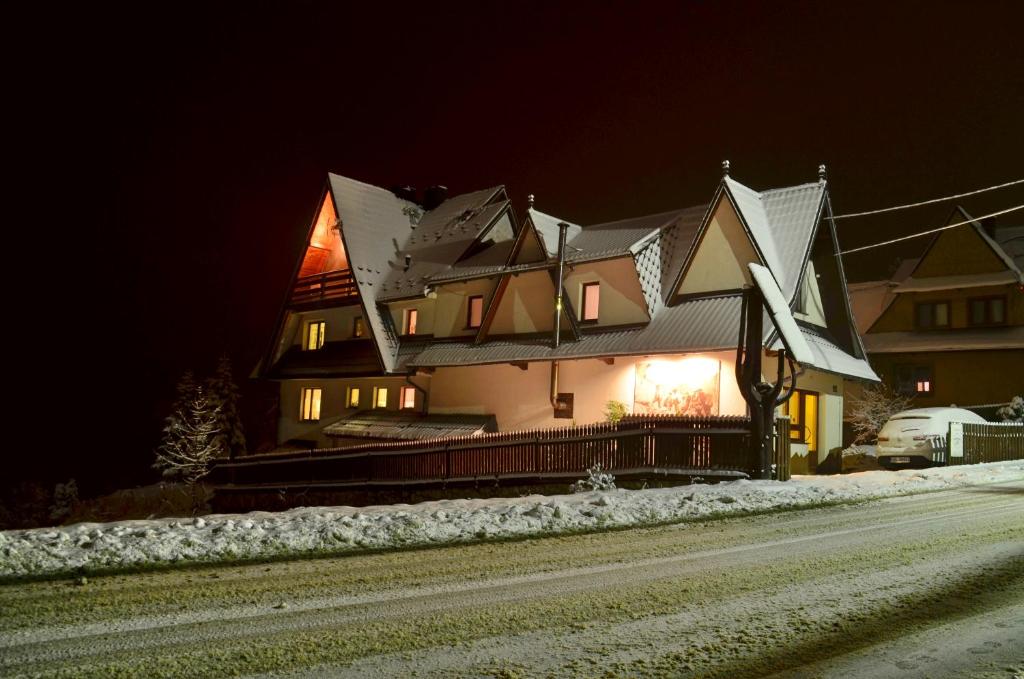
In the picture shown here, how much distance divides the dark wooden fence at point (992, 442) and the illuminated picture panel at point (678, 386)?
690 centimetres

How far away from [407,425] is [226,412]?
545 inches

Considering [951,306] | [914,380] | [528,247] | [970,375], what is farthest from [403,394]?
[951,306]

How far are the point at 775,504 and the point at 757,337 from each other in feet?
16.3

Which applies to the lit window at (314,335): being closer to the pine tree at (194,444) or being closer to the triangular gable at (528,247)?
the pine tree at (194,444)

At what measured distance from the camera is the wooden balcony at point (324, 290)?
3347 cm

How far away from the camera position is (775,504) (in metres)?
12.8

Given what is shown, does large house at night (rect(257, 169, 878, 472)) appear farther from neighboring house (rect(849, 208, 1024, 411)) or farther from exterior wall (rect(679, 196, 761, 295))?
neighboring house (rect(849, 208, 1024, 411))

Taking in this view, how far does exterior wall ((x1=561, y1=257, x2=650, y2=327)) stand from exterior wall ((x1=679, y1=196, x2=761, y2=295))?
1449 millimetres

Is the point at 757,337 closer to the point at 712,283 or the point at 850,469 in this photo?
the point at 712,283

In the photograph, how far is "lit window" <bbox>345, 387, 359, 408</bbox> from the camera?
33.7 m

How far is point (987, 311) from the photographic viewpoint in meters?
33.8

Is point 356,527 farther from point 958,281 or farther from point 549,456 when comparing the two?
point 958,281

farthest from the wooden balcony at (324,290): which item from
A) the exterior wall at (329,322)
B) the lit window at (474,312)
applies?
the lit window at (474,312)

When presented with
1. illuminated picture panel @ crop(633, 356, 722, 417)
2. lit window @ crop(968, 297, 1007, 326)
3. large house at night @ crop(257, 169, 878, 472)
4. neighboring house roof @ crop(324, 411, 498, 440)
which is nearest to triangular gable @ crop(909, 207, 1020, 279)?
lit window @ crop(968, 297, 1007, 326)
